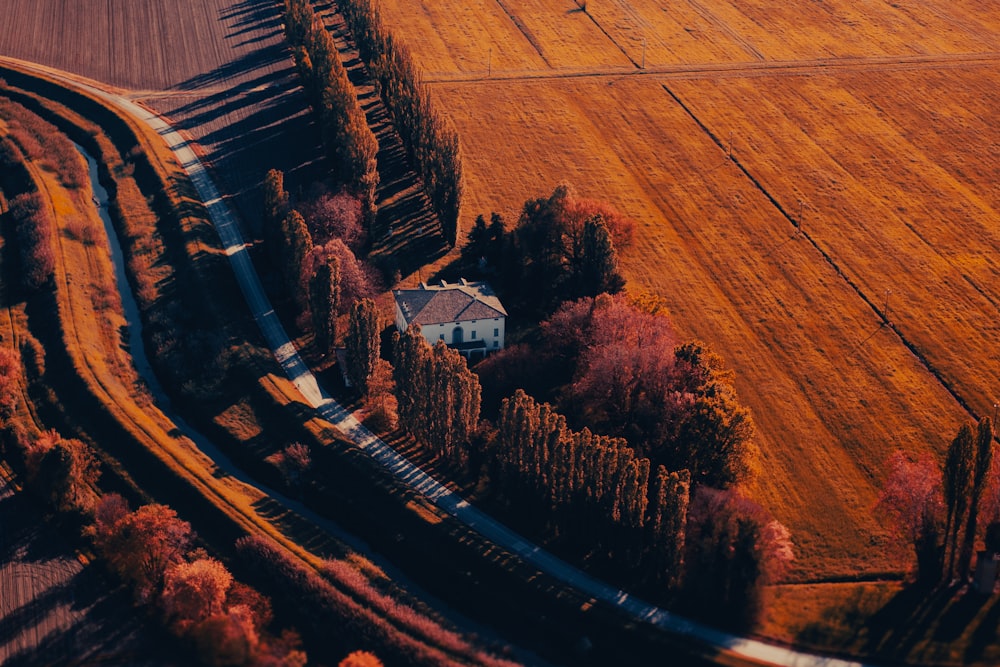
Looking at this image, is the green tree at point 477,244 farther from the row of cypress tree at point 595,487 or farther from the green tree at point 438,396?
the row of cypress tree at point 595,487

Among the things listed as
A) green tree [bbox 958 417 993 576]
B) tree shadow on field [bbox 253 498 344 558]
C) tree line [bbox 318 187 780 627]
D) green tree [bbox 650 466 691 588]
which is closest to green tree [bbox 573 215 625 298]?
tree line [bbox 318 187 780 627]

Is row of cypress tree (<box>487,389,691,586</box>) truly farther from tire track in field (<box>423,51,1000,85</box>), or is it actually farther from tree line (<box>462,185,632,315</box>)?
tire track in field (<box>423,51,1000,85</box>)

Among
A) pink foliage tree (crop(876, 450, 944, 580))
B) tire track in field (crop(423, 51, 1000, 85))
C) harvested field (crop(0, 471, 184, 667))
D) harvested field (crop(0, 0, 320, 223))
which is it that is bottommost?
harvested field (crop(0, 471, 184, 667))

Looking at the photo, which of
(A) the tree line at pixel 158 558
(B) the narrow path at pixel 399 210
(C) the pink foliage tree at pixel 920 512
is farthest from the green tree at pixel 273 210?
(C) the pink foliage tree at pixel 920 512

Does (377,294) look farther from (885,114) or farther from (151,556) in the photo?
(885,114)

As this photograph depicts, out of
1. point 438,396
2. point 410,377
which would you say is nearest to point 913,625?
point 438,396

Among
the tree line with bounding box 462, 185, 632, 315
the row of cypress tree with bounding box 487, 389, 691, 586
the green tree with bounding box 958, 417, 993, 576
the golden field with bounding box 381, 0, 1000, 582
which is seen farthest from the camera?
the tree line with bounding box 462, 185, 632, 315

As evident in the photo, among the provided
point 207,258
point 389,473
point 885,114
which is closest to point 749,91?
point 885,114
